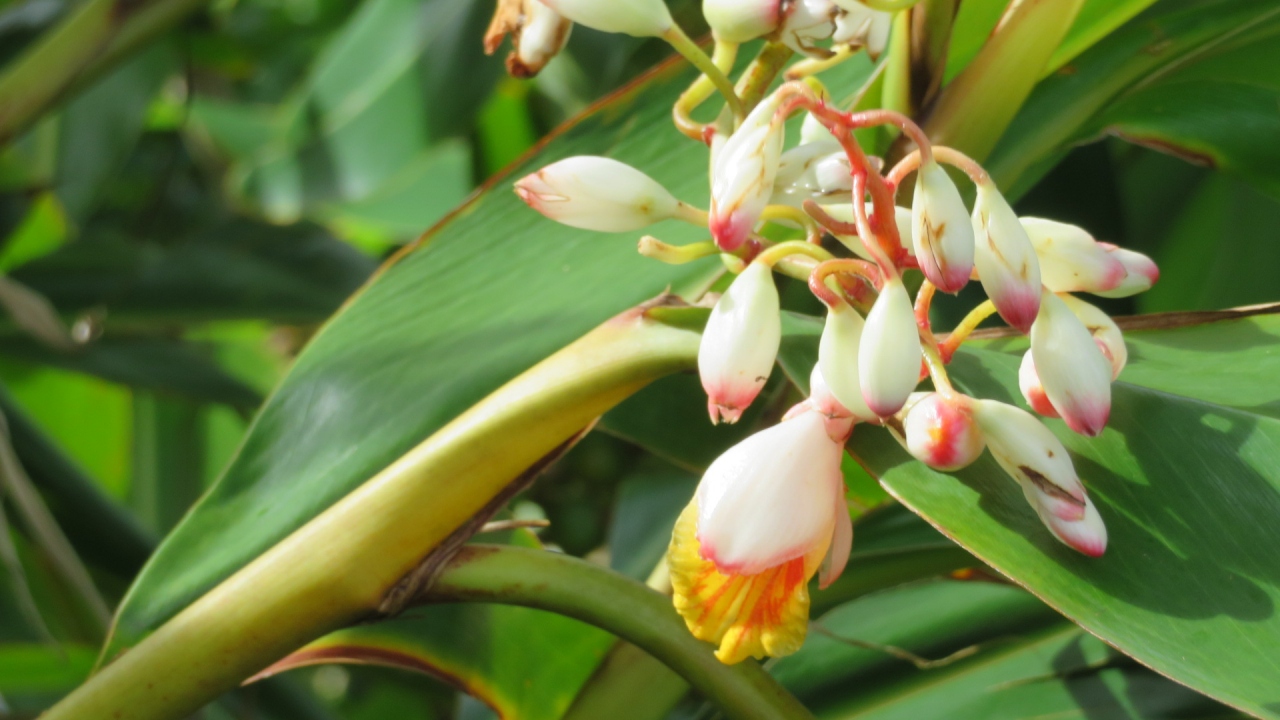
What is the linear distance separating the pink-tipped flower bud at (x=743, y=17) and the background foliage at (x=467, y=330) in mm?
136

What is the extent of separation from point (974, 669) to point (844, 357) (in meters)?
0.39

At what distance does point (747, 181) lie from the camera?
318 mm

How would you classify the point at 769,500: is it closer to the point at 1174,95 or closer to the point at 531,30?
the point at 531,30

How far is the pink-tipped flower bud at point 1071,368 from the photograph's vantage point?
0.32 m

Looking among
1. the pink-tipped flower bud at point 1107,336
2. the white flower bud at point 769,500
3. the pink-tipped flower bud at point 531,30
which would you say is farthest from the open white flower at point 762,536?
the pink-tipped flower bud at point 531,30

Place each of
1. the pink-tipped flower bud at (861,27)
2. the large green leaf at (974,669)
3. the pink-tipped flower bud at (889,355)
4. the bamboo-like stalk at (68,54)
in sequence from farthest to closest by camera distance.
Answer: the bamboo-like stalk at (68,54)
the large green leaf at (974,669)
the pink-tipped flower bud at (861,27)
the pink-tipped flower bud at (889,355)

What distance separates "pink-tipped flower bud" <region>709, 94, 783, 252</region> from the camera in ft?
1.05

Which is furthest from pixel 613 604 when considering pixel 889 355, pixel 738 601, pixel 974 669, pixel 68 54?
pixel 68 54

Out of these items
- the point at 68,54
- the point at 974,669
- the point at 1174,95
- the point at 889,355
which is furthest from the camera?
the point at 68,54

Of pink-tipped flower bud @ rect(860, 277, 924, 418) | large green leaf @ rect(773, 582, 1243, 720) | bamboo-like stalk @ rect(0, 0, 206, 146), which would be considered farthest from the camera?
bamboo-like stalk @ rect(0, 0, 206, 146)

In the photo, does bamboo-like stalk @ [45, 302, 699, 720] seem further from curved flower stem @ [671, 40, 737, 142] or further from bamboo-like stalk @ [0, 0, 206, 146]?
bamboo-like stalk @ [0, 0, 206, 146]

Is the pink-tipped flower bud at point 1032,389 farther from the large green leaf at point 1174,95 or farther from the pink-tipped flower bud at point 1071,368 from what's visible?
the large green leaf at point 1174,95

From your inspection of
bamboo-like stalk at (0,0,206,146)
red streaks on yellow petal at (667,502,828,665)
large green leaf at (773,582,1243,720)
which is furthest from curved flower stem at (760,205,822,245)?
bamboo-like stalk at (0,0,206,146)

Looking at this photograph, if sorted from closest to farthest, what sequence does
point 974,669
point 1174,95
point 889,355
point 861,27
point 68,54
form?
1. point 889,355
2. point 861,27
3. point 1174,95
4. point 974,669
5. point 68,54
